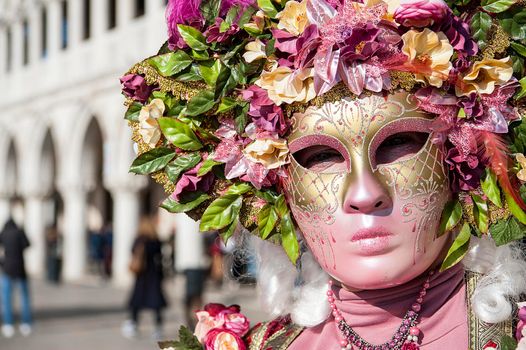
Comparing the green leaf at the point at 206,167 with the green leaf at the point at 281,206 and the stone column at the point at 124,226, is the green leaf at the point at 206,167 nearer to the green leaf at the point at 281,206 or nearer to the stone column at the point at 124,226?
the green leaf at the point at 281,206

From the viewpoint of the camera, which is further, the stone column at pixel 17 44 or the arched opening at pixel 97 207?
the stone column at pixel 17 44

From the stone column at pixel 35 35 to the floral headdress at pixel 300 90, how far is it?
2107 cm

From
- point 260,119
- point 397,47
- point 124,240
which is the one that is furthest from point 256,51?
point 124,240

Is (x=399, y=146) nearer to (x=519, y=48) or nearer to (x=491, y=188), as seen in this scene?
(x=491, y=188)

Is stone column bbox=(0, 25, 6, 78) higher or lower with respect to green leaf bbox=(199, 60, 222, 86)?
higher

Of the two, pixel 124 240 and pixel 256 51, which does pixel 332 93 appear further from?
pixel 124 240

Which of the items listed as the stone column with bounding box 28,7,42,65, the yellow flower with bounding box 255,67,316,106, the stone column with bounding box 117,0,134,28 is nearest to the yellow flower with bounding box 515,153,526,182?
the yellow flower with bounding box 255,67,316,106

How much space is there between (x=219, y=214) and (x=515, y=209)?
0.71m

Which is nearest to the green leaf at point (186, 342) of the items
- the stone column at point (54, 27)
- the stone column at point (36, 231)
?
the stone column at point (54, 27)

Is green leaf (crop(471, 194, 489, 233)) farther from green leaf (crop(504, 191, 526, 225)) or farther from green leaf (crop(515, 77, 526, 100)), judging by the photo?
green leaf (crop(515, 77, 526, 100))

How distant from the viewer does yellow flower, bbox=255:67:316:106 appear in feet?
6.23

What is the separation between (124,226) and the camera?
54.9ft

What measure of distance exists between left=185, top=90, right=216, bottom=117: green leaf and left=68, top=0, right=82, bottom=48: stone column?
60.2ft

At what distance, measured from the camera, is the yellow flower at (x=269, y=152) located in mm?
1971
